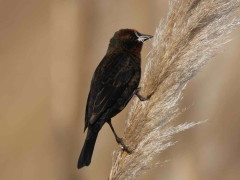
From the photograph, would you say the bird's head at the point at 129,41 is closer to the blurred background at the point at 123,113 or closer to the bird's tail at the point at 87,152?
the bird's tail at the point at 87,152

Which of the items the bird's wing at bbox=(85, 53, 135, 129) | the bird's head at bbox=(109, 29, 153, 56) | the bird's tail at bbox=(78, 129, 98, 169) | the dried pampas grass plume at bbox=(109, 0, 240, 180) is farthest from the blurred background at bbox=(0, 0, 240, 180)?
the dried pampas grass plume at bbox=(109, 0, 240, 180)

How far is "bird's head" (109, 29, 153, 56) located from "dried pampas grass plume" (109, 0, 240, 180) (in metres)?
0.80

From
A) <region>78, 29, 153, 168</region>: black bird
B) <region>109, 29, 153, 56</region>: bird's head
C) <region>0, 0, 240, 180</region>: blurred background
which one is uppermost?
<region>109, 29, 153, 56</region>: bird's head

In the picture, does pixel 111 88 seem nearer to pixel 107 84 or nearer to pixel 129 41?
pixel 107 84

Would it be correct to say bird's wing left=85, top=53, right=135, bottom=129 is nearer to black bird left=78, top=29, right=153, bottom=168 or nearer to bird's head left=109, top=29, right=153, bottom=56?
black bird left=78, top=29, right=153, bottom=168

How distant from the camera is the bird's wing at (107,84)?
11.7 ft

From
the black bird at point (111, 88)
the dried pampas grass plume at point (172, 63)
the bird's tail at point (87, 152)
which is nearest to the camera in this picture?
the dried pampas grass plume at point (172, 63)

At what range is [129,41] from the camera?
4004 mm

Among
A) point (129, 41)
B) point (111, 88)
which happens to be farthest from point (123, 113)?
point (111, 88)

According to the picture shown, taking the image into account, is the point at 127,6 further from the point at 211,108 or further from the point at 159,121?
the point at 159,121

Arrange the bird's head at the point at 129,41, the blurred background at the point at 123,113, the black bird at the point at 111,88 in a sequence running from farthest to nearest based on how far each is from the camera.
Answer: the blurred background at the point at 123,113
the bird's head at the point at 129,41
the black bird at the point at 111,88


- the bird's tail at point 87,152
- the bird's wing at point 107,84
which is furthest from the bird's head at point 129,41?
the bird's tail at point 87,152

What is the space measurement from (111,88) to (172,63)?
2.31ft

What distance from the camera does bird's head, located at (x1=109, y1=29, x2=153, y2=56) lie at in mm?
→ 3943
